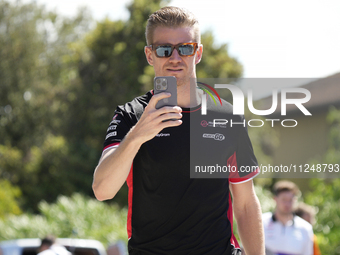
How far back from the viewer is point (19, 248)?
22.2ft

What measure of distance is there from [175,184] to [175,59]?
638 mm

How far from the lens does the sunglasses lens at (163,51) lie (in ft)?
7.20

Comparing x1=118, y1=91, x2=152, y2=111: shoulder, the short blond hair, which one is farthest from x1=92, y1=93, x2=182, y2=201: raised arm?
the short blond hair

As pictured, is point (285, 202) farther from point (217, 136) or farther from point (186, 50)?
point (186, 50)

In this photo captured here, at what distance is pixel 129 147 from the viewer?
1.86 metres

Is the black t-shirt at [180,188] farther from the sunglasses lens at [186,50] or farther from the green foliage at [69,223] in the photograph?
the green foliage at [69,223]

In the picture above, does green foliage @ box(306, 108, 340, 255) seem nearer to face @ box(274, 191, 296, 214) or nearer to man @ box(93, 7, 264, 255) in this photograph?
face @ box(274, 191, 296, 214)

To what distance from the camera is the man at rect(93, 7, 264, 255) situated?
212 cm

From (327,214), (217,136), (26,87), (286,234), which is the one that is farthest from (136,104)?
(26,87)

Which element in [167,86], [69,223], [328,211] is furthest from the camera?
[69,223]

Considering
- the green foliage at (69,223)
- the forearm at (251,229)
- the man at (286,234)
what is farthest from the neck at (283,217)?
the green foliage at (69,223)

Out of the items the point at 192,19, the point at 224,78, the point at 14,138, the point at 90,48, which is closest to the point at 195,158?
the point at 192,19

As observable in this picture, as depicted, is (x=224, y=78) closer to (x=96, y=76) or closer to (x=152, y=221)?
(x=96, y=76)

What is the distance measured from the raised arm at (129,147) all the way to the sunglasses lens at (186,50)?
0.41m
